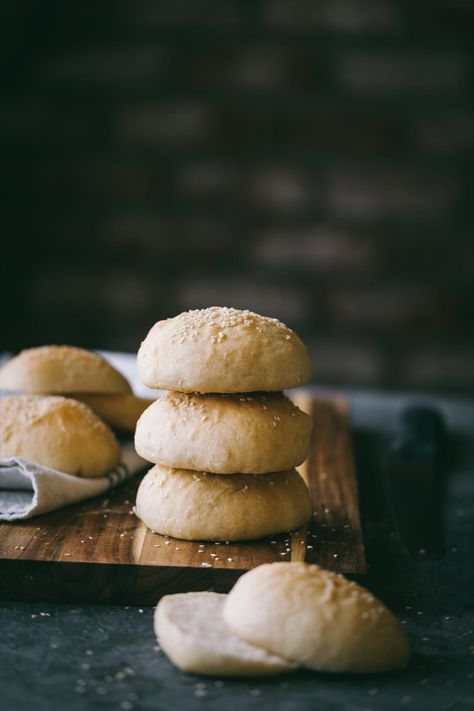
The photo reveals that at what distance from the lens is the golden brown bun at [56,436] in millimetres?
1724

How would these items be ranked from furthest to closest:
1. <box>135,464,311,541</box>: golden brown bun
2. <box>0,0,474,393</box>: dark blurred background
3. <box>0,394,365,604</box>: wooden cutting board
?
<box>0,0,474,393</box>: dark blurred background
<box>135,464,311,541</box>: golden brown bun
<box>0,394,365,604</box>: wooden cutting board

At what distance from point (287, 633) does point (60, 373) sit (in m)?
0.96

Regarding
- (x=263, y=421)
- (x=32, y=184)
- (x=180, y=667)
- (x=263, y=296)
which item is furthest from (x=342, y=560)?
(x=32, y=184)

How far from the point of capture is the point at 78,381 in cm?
194

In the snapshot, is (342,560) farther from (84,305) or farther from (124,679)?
(84,305)

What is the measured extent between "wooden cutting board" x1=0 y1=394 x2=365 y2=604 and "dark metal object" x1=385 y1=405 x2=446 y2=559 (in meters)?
0.11

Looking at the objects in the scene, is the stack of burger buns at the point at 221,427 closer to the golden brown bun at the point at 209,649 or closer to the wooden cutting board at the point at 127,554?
the wooden cutting board at the point at 127,554

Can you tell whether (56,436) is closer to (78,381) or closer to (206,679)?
(78,381)

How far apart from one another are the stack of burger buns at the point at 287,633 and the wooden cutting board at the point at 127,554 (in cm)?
22

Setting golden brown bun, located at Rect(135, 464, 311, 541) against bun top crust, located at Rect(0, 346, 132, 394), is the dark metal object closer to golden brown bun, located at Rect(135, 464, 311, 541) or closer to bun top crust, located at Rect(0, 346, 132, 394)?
golden brown bun, located at Rect(135, 464, 311, 541)

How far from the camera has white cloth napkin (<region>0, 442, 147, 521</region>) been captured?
5.24 ft

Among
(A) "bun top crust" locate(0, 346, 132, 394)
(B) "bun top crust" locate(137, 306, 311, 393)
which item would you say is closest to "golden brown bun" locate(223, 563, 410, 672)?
(B) "bun top crust" locate(137, 306, 311, 393)

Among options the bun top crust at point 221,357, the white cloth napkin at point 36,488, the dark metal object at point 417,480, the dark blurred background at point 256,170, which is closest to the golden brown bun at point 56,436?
the white cloth napkin at point 36,488

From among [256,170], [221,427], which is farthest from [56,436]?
[256,170]
